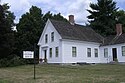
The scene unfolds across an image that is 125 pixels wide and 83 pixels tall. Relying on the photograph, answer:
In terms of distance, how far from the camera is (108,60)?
37469mm

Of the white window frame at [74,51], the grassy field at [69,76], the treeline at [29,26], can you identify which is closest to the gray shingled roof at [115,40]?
the white window frame at [74,51]

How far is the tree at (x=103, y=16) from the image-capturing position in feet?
177

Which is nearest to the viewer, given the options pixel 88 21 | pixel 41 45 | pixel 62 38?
pixel 62 38

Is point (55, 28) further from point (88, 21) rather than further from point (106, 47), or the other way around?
point (88, 21)

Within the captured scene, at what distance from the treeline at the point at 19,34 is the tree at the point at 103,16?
7.75 meters

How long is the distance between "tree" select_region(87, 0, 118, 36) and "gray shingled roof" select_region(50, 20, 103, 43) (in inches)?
541

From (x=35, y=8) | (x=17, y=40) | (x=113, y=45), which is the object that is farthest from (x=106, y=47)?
(x=35, y=8)

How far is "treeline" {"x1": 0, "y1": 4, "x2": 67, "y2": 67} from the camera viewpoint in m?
35.3

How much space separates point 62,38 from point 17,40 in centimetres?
1445

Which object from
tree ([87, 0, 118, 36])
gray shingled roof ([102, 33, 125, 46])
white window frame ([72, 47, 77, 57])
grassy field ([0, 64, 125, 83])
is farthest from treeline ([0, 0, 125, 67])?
grassy field ([0, 64, 125, 83])

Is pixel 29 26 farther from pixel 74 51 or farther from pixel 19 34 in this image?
pixel 74 51

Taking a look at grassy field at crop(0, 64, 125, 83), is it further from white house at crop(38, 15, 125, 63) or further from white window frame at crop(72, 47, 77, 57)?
white window frame at crop(72, 47, 77, 57)

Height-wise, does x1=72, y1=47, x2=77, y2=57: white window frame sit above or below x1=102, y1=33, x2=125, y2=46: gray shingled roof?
below

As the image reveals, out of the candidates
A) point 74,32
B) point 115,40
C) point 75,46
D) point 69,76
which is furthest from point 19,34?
point 69,76
